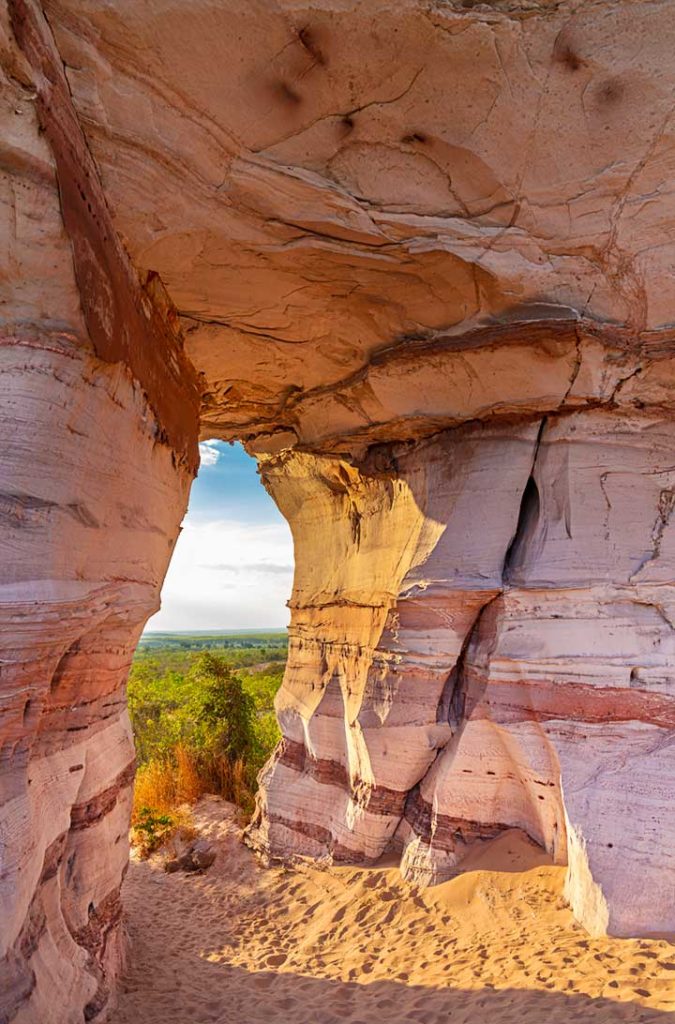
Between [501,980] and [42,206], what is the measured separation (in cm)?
532

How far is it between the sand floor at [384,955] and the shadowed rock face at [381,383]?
11.8 inches

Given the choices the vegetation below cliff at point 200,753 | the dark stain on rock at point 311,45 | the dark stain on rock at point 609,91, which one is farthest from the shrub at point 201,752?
the dark stain on rock at point 609,91

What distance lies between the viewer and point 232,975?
512 centimetres

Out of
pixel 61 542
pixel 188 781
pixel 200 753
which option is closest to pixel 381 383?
pixel 61 542

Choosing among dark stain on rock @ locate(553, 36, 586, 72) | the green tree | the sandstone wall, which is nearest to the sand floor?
the sandstone wall

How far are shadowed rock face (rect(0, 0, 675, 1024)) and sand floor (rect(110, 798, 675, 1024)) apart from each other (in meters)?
0.30

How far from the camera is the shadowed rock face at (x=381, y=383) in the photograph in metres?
3.48

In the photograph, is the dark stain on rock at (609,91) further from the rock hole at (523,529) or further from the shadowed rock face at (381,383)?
the rock hole at (523,529)

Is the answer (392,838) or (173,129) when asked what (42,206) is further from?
(392,838)

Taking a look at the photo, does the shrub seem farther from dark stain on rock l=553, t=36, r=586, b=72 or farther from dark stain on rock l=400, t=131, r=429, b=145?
dark stain on rock l=553, t=36, r=586, b=72

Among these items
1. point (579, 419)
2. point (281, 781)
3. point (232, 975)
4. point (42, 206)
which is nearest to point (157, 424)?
point (42, 206)

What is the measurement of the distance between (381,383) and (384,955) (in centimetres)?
473

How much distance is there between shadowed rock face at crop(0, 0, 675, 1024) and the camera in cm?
348

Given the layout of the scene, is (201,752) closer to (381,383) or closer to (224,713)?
(224,713)
